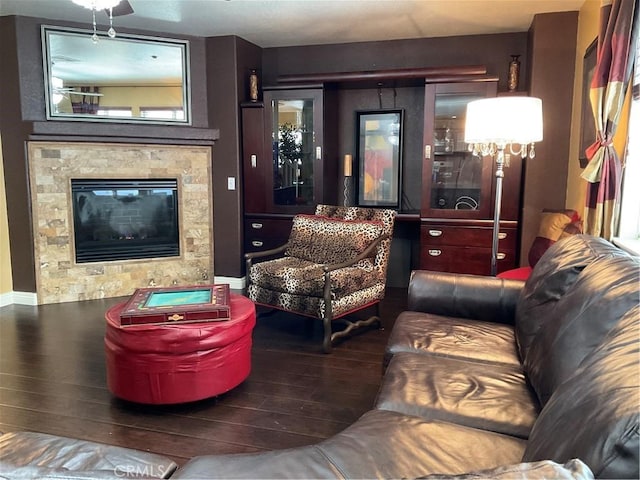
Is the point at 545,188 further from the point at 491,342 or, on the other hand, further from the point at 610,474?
the point at 610,474

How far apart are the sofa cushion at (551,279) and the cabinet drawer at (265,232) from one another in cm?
276

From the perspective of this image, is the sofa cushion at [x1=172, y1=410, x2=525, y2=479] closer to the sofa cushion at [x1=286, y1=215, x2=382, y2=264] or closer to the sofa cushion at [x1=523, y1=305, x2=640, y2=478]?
the sofa cushion at [x1=523, y1=305, x2=640, y2=478]

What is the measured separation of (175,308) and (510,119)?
210 centimetres

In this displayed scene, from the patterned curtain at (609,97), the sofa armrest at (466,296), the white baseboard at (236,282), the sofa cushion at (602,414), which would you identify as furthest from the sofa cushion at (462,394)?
the white baseboard at (236,282)

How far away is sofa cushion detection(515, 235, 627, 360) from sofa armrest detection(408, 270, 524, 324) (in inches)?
9.6

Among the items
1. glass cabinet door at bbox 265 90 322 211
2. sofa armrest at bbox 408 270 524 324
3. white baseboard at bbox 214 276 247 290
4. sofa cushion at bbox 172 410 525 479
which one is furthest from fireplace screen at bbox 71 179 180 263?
sofa cushion at bbox 172 410 525 479

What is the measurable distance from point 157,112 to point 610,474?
4532 mm

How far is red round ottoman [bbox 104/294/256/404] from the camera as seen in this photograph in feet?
7.46

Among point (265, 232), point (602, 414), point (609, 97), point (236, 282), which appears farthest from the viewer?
point (236, 282)

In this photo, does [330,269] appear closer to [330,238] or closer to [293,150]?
[330,238]

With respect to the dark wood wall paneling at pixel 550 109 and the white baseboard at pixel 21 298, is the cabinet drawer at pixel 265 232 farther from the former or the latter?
the dark wood wall paneling at pixel 550 109

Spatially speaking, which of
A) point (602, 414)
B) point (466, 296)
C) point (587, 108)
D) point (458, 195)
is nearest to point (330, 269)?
point (466, 296)

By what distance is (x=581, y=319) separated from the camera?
1.46 m

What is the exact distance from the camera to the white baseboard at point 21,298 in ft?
13.8
